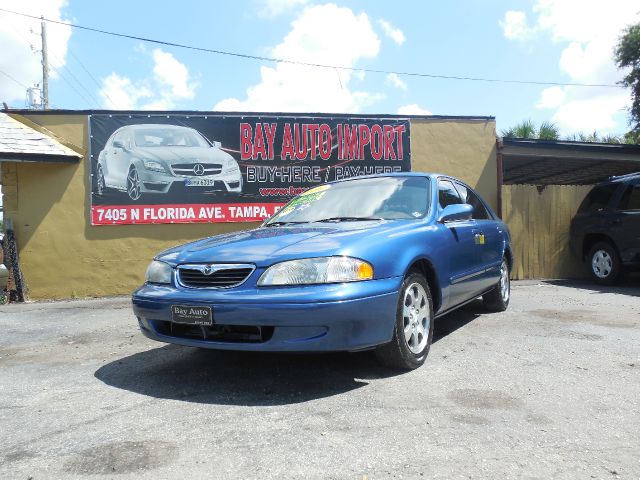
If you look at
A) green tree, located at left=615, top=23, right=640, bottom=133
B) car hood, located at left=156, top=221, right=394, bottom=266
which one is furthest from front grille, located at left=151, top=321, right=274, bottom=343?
green tree, located at left=615, top=23, right=640, bottom=133

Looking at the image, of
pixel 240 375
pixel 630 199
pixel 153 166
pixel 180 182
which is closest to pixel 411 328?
pixel 240 375

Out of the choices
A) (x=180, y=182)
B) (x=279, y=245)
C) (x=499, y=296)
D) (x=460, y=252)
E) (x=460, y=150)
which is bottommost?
(x=499, y=296)

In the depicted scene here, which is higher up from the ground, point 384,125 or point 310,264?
point 384,125

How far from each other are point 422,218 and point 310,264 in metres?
1.35

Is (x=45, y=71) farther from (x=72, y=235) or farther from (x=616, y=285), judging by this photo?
(x=616, y=285)

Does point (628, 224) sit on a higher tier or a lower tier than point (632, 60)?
lower

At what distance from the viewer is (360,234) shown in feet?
11.3

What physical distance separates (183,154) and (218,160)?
23.3 inches

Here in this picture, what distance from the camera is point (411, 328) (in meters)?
3.65

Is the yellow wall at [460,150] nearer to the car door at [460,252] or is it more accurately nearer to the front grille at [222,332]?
the car door at [460,252]

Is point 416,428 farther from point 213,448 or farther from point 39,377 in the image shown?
point 39,377

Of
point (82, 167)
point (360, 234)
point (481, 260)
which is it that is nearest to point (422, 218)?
point (360, 234)

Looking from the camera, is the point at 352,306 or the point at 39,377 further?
the point at 39,377

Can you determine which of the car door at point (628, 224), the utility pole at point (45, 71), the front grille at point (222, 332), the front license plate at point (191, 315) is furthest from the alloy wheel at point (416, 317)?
the utility pole at point (45, 71)
